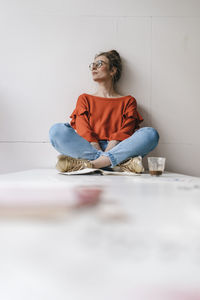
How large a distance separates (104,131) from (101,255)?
1.68 metres

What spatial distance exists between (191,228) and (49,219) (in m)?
0.27

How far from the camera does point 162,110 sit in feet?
7.52

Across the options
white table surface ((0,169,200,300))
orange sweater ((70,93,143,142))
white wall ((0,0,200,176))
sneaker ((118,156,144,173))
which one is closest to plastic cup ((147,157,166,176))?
sneaker ((118,156,144,173))

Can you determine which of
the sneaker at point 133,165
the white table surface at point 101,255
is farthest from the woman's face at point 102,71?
the white table surface at point 101,255

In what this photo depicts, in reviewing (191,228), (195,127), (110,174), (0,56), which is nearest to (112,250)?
(191,228)

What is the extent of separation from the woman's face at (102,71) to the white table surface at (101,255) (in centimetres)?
169

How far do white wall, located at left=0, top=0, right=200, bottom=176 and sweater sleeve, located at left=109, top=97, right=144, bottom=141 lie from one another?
178 mm

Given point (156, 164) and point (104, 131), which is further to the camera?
point (104, 131)

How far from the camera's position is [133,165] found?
160 cm

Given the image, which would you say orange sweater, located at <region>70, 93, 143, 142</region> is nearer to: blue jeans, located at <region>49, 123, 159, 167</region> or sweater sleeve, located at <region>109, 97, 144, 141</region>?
sweater sleeve, located at <region>109, 97, 144, 141</region>

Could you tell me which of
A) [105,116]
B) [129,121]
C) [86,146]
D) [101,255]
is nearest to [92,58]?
[105,116]

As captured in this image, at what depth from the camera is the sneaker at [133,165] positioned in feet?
5.17

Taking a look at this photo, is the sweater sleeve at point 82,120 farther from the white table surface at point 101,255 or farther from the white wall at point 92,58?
the white table surface at point 101,255

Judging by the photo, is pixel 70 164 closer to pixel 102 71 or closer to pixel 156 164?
pixel 156 164
